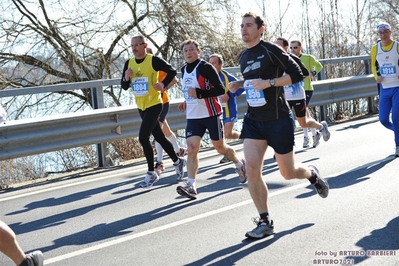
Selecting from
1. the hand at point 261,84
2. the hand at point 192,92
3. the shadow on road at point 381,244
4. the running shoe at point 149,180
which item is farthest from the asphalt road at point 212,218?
the hand at point 261,84

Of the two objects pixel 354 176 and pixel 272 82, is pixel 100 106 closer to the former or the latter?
pixel 354 176

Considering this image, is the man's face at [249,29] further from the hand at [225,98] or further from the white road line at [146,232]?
the hand at [225,98]

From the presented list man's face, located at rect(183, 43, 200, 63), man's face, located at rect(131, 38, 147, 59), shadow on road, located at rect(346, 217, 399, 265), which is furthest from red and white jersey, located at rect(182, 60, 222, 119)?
shadow on road, located at rect(346, 217, 399, 265)

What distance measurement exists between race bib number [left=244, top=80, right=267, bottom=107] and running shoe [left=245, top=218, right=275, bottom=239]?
1.03 m

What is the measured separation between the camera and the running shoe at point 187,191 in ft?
26.8

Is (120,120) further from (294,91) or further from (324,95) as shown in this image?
(324,95)

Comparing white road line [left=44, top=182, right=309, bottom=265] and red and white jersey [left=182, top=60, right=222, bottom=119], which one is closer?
white road line [left=44, top=182, right=309, bottom=265]

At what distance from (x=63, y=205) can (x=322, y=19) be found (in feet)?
40.0

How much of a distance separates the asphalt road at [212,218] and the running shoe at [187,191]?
0.09 metres

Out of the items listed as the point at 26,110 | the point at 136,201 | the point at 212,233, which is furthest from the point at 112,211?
the point at 26,110

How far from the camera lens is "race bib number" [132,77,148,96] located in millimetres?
9508

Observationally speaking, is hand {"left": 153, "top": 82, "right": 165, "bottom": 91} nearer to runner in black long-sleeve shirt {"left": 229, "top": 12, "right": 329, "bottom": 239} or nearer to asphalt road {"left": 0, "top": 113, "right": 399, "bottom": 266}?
asphalt road {"left": 0, "top": 113, "right": 399, "bottom": 266}

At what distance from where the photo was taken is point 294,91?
11.2 meters

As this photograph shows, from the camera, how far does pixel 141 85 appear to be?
9539 mm
